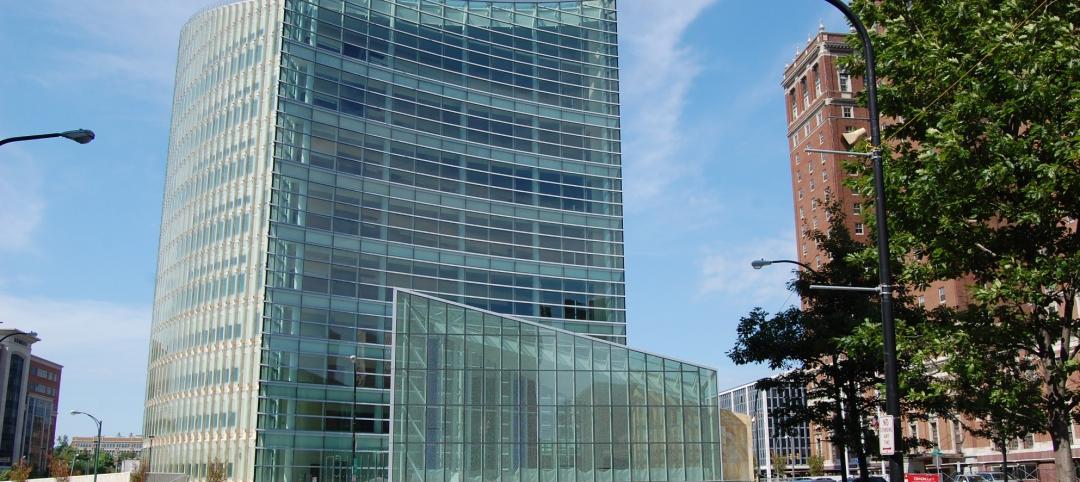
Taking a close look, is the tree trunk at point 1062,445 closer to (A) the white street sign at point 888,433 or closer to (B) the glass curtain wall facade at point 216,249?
(A) the white street sign at point 888,433

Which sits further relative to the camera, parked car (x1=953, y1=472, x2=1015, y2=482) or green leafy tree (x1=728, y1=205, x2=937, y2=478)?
parked car (x1=953, y1=472, x2=1015, y2=482)

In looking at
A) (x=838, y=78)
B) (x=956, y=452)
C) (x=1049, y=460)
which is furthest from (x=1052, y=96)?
(x=838, y=78)

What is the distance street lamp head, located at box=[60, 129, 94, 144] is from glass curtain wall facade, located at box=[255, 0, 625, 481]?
132 feet

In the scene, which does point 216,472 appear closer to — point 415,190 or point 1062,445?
point 415,190

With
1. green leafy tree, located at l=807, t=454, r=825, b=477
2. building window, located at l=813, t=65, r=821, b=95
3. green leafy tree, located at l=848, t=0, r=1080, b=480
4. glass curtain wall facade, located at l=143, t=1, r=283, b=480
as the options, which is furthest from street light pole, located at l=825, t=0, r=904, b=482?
green leafy tree, located at l=807, t=454, r=825, b=477

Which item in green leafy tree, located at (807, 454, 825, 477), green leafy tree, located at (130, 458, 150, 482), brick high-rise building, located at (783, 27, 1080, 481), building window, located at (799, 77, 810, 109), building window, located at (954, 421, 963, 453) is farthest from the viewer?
green leafy tree, located at (807, 454, 825, 477)

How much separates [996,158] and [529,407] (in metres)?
22.5

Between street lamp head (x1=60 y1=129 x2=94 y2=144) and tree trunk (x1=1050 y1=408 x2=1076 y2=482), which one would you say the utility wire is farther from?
street lamp head (x1=60 y1=129 x2=94 y2=144)

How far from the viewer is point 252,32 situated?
6519 centimetres

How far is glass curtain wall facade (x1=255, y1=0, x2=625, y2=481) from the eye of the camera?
58812 mm

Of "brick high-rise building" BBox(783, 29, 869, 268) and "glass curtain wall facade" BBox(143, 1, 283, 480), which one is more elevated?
"brick high-rise building" BBox(783, 29, 869, 268)

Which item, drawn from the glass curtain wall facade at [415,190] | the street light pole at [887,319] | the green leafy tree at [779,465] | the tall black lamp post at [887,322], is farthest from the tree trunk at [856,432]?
the green leafy tree at [779,465]

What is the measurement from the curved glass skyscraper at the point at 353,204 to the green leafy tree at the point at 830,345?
19.7 meters

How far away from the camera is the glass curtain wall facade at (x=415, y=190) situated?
193ft
